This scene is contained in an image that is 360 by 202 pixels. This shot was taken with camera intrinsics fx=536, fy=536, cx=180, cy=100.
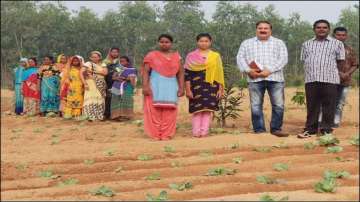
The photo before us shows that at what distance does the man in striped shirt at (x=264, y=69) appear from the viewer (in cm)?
665

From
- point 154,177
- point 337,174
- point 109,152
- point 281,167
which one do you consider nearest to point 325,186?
point 337,174

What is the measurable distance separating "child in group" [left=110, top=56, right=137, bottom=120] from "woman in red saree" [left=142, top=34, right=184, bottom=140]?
7.67 ft

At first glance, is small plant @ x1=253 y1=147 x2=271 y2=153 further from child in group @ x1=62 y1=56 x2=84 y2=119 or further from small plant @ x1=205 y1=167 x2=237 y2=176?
child in group @ x1=62 y1=56 x2=84 y2=119

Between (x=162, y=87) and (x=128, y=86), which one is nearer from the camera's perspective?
(x=162, y=87)

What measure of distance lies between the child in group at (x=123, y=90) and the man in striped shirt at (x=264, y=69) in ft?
9.60

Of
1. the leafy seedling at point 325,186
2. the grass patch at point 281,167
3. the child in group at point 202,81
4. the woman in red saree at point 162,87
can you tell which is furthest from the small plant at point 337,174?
the woman in red saree at point 162,87

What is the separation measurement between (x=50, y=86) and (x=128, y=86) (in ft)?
7.68

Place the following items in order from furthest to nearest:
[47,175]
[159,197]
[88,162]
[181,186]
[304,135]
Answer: [304,135] < [88,162] < [47,175] < [181,186] < [159,197]

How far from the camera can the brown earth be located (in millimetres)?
4047

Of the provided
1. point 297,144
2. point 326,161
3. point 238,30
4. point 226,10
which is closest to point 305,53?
point 297,144

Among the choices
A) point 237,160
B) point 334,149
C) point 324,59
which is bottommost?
point 237,160

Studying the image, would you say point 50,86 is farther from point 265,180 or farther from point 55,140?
point 265,180

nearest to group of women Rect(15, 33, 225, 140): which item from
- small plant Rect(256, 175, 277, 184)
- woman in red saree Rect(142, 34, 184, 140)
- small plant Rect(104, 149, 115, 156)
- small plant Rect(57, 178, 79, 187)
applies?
woman in red saree Rect(142, 34, 184, 140)

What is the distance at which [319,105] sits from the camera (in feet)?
21.6
